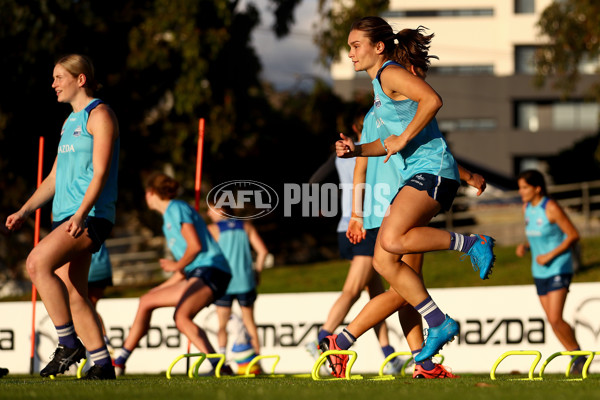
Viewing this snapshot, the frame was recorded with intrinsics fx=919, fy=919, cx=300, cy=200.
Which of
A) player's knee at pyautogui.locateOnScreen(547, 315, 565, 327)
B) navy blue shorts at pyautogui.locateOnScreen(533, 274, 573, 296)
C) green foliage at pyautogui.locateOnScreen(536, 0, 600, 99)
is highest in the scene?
green foliage at pyautogui.locateOnScreen(536, 0, 600, 99)

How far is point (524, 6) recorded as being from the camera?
195 ft

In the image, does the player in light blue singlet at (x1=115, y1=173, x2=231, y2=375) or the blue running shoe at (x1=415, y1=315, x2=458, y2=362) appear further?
the player in light blue singlet at (x1=115, y1=173, x2=231, y2=375)

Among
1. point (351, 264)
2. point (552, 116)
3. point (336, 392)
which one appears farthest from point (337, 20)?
point (552, 116)

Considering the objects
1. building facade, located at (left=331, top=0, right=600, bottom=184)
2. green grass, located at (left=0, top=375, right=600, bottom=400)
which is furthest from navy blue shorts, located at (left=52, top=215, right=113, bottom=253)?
building facade, located at (left=331, top=0, right=600, bottom=184)

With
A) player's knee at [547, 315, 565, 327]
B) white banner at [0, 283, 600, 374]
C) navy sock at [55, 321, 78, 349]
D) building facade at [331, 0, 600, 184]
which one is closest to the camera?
navy sock at [55, 321, 78, 349]

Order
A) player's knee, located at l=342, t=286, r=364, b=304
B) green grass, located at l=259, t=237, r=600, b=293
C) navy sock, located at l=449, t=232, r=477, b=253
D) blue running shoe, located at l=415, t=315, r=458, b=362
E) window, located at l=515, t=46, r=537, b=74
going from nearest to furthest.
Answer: blue running shoe, located at l=415, t=315, r=458, b=362, navy sock, located at l=449, t=232, r=477, b=253, player's knee, located at l=342, t=286, r=364, b=304, green grass, located at l=259, t=237, r=600, b=293, window, located at l=515, t=46, r=537, b=74

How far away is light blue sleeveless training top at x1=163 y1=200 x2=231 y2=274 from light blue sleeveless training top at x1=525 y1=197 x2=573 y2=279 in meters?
2.84

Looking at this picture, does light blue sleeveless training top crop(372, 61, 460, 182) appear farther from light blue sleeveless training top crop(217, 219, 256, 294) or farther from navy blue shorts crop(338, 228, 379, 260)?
light blue sleeveless training top crop(217, 219, 256, 294)

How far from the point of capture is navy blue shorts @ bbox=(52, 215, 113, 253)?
5598 mm

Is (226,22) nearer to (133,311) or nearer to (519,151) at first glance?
(133,311)

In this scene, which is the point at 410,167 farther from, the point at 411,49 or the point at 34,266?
the point at 34,266

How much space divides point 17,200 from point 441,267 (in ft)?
29.5

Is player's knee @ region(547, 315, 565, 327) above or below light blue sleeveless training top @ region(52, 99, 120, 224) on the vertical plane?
below

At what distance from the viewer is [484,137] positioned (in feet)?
186
